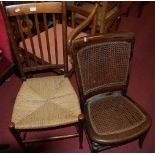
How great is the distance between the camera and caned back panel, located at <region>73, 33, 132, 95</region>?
49.9 inches

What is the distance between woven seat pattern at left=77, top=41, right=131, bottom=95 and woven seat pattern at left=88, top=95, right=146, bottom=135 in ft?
0.43

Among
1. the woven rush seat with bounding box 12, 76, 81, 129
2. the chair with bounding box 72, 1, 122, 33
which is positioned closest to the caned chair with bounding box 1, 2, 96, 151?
the woven rush seat with bounding box 12, 76, 81, 129

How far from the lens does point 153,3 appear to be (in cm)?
379

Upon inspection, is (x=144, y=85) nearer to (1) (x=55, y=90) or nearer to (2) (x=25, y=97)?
(1) (x=55, y=90)

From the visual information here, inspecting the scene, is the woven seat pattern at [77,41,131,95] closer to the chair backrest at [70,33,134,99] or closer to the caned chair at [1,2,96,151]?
the chair backrest at [70,33,134,99]

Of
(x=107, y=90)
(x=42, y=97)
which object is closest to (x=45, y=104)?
(x=42, y=97)

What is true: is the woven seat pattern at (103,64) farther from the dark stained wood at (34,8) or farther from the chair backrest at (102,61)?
the dark stained wood at (34,8)

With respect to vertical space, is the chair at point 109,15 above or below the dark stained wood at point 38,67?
above

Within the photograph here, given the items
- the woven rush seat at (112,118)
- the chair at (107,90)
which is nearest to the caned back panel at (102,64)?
the chair at (107,90)

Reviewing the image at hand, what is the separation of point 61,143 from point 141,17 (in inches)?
101

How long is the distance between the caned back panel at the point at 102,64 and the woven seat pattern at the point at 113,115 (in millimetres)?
111

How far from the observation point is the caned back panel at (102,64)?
1.27 meters

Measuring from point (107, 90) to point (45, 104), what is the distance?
0.47 m

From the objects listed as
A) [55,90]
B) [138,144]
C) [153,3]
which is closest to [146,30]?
[153,3]
